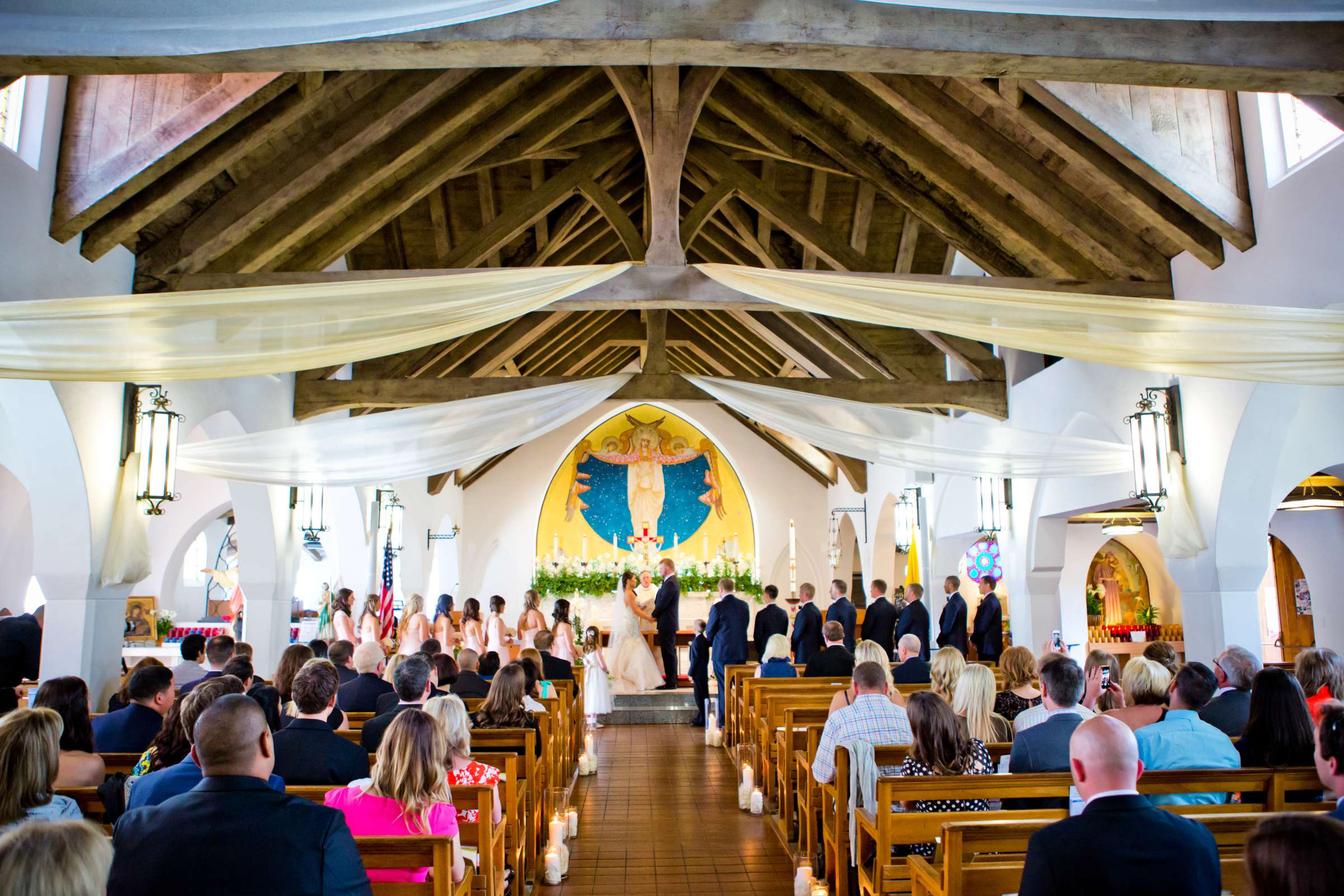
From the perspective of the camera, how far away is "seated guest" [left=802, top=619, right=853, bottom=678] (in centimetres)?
711

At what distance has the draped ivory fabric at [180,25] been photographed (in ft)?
9.78

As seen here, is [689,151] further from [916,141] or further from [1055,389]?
[1055,389]

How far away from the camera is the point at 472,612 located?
826 cm

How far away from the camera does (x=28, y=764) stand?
2375 millimetres

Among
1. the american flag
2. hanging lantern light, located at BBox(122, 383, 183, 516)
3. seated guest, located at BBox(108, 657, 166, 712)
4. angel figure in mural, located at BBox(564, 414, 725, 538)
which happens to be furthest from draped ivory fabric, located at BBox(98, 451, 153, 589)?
angel figure in mural, located at BBox(564, 414, 725, 538)

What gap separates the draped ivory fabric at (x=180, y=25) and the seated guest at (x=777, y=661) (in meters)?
5.61

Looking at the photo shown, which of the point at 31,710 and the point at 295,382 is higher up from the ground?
the point at 295,382

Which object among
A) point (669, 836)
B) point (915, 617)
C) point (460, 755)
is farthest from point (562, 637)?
point (460, 755)

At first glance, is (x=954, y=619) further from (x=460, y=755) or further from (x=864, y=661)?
(x=460, y=755)

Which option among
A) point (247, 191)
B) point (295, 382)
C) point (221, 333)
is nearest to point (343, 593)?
point (295, 382)

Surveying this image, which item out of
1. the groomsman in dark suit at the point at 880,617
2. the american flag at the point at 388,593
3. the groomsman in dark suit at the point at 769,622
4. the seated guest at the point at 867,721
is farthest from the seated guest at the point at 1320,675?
the american flag at the point at 388,593

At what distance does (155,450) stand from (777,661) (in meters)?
4.63

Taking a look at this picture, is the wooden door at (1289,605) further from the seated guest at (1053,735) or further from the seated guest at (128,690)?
the seated guest at (128,690)

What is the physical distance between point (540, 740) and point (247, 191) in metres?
3.81
